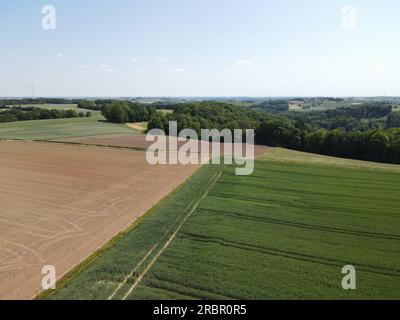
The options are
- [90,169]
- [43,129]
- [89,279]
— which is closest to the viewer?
[89,279]

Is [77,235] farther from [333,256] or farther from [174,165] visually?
[174,165]
